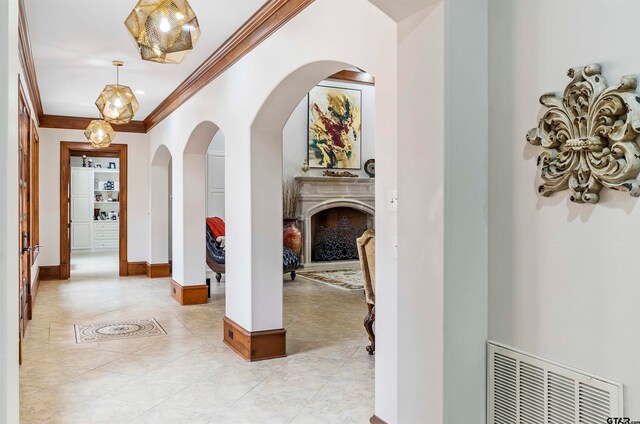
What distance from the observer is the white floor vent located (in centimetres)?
149

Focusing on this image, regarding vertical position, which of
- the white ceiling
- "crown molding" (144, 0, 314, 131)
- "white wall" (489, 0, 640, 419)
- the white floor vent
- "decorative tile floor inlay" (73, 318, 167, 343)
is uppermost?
the white ceiling

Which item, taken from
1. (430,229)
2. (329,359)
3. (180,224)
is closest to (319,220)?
(180,224)

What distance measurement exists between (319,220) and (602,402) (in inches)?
323

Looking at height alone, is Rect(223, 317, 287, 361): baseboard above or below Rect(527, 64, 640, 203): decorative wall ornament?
below

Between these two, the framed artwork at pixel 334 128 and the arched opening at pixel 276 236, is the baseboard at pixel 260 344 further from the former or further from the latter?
the framed artwork at pixel 334 128

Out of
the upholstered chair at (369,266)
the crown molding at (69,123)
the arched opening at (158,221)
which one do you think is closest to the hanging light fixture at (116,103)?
the upholstered chair at (369,266)

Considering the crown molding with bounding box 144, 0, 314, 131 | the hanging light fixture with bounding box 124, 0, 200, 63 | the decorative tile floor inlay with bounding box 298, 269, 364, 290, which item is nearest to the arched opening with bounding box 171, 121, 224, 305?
the crown molding with bounding box 144, 0, 314, 131

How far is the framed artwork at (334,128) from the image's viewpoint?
9312mm

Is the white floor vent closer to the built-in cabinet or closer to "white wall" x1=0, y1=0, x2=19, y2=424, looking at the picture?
"white wall" x1=0, y1=0, x2=19, y2=424

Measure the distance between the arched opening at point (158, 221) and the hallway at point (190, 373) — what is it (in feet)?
8.45

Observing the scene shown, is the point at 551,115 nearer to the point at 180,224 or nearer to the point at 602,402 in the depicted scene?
the point at 602,402

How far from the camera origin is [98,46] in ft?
15.3

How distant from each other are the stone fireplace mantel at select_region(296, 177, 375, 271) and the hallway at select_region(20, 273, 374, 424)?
311cm

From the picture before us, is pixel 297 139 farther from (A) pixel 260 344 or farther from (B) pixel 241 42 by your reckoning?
(A) pixel 260 344
